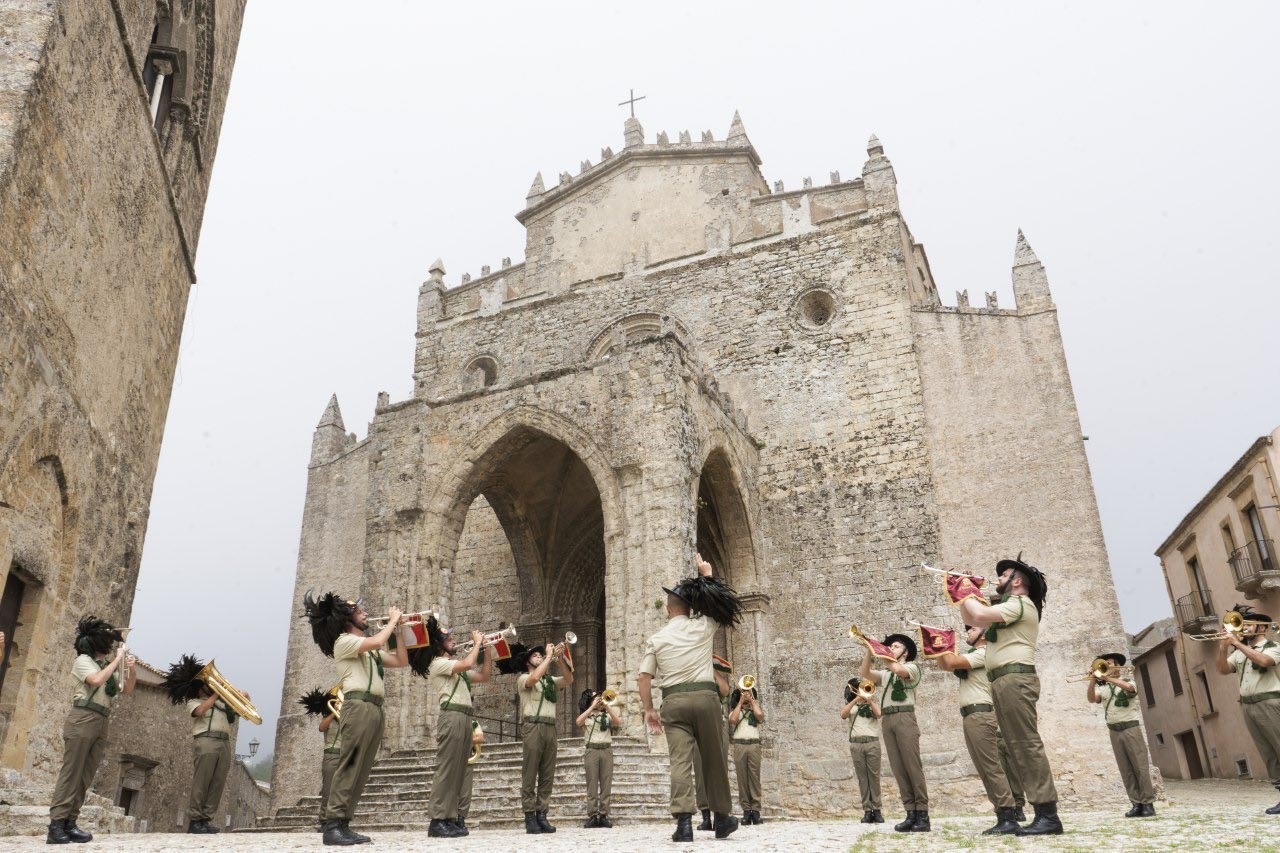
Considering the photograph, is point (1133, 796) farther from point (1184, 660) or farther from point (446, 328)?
point (1184, 660)

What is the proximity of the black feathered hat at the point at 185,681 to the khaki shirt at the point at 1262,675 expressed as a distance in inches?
361

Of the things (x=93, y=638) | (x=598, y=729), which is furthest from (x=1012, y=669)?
(x=93, y=638)

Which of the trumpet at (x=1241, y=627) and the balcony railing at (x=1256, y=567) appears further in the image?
the balcony railing at (x=1256, y=567)

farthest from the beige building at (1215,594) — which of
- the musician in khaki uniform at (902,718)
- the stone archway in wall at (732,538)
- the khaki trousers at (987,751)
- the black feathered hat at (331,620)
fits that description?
the black feathered hat at (331,620)

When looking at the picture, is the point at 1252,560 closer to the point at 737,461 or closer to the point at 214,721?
the point at 737,461

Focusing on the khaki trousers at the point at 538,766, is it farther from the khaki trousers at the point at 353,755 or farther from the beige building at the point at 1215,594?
the beige building at the point at 1215,594

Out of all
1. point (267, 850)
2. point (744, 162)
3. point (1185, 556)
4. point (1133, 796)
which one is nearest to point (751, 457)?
point (744, 162)

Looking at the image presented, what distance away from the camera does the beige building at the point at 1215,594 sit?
695 inches

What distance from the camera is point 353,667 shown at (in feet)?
19.3

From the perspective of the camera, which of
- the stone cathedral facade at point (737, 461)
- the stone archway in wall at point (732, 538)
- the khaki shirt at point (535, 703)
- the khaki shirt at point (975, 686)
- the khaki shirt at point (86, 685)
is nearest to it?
the khaki shirt at point (86, 685)

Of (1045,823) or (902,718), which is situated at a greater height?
(902,718)

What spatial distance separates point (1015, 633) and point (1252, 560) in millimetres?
15553

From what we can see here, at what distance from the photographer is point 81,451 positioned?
8.52 metres

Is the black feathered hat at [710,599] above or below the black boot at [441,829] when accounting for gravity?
above
